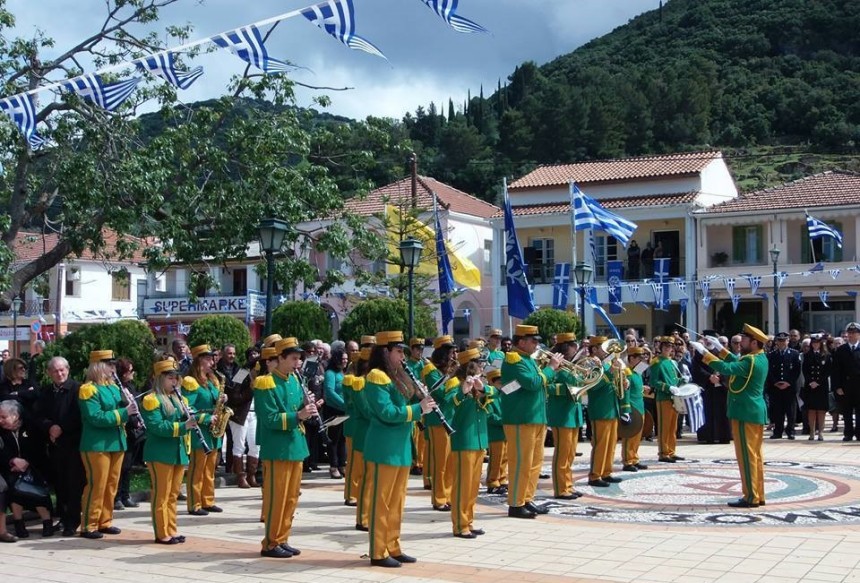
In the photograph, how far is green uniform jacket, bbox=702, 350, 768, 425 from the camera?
39.1ft

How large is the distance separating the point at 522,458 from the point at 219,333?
9.91 meters

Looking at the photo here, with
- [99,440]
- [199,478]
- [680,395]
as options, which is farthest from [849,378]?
[99,440]

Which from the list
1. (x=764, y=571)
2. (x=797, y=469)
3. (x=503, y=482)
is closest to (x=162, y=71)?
(x=503, y=482)

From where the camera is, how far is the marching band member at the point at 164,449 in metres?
9.89

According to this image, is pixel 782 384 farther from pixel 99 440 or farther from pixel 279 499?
pixel 99 440

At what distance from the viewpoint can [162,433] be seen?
9.92 m

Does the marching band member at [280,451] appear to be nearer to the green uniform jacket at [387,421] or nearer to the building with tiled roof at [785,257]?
the green uniform jacket at [387,421]

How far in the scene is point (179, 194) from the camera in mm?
15836

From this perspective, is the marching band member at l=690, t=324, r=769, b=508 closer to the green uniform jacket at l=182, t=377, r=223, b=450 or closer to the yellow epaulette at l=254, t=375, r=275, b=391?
the yellow epaulette at l=254, t=375, r=275, b=391

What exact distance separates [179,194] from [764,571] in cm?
1048

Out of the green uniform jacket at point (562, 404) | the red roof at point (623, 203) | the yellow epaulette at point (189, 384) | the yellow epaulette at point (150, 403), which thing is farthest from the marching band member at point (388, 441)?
the red roof at point (623, 203)

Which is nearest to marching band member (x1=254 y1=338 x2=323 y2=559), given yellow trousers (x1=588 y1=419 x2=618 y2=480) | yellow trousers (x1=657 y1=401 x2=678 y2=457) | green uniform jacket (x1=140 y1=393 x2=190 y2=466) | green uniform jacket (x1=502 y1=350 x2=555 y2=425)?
green uniform jacket (x1=140 y1=393 x2=190 y2=466)

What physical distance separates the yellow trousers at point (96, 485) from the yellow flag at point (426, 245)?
20829 millimetres

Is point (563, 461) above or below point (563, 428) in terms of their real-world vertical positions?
below
